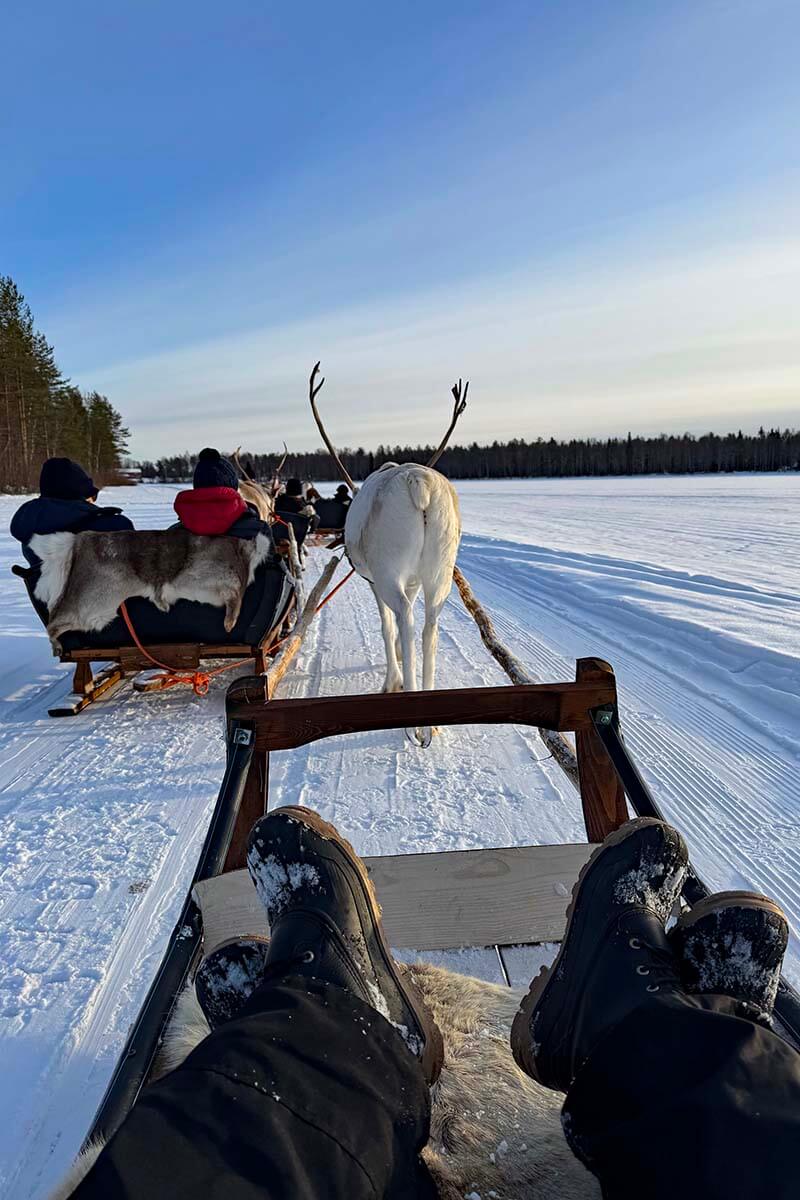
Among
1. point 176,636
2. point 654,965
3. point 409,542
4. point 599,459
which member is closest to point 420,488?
point 409,542

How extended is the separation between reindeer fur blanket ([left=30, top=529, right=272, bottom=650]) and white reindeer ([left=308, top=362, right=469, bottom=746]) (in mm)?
1040

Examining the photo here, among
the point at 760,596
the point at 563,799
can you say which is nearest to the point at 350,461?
the point at 760,596

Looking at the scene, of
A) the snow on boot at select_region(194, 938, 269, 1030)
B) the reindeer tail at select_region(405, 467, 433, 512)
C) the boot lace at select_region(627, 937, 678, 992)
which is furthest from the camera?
the reindeer tail at select_region(405, 467, 433, 512)

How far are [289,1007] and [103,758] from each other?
3.20 meters

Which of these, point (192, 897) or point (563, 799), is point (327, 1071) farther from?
point (563, 799)

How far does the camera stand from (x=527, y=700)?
6.98 feet

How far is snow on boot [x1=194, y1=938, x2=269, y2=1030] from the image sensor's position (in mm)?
1550

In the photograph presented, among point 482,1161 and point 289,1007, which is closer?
point 289,1007

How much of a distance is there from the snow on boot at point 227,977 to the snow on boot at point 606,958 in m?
0.63

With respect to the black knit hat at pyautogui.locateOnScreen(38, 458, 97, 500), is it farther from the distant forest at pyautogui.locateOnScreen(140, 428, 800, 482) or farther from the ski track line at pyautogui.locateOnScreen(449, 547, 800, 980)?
the distant forest at pyautogui.locateOnScreen(140, 428, 800, 482)

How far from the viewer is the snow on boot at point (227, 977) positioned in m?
1.55

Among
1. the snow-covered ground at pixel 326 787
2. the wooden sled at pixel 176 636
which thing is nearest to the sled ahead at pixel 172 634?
the wooden sled at pixel 176 636

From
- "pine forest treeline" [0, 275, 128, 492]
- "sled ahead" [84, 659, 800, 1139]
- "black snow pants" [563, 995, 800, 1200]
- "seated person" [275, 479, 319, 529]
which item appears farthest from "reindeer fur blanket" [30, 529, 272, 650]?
"pine forest treeline" [0, 275, 128, 492]

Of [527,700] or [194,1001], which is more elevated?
[527,700]
